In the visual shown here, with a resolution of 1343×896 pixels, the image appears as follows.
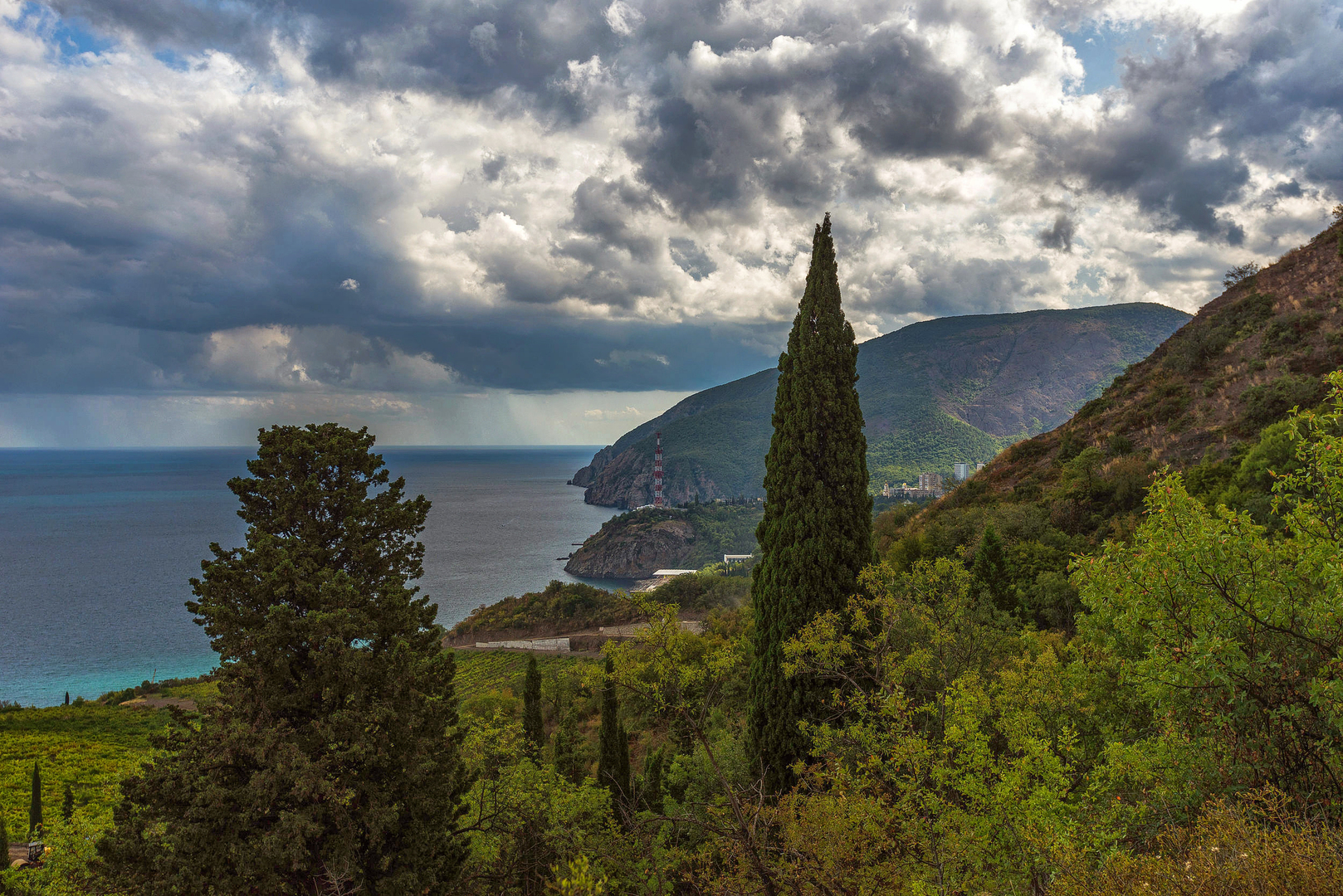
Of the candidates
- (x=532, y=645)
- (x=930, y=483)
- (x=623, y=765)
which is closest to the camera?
(x=623, y=765)

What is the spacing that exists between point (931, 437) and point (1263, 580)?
176003 millimetres

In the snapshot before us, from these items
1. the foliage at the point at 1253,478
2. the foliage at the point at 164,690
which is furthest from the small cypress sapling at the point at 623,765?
the foliage at the point at 164,690

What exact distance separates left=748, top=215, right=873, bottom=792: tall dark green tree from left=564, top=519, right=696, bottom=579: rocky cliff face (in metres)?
108

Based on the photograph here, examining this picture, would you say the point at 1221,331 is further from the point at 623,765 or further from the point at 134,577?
the point at 134,577

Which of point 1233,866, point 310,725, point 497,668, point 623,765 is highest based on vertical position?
point 1233,866

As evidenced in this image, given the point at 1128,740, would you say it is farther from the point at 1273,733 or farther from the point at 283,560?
the point at 283,560

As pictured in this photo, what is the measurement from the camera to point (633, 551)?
12825 centimetres

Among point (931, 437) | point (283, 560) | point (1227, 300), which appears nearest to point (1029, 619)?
point (283, 560)

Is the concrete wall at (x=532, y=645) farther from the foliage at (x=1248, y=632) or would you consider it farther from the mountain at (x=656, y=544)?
the foliage at (x=1248, y=632)

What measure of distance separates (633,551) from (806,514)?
113142 millimetres

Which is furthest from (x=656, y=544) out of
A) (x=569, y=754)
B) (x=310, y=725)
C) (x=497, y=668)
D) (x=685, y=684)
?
(x=310, y=725)

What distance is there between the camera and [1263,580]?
7367 millimetres

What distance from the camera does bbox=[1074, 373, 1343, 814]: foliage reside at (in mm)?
6789

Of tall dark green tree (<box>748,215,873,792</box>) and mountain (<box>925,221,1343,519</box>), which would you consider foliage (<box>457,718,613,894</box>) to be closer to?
tall dark green tree (<box>748,215,873,792</box>)
